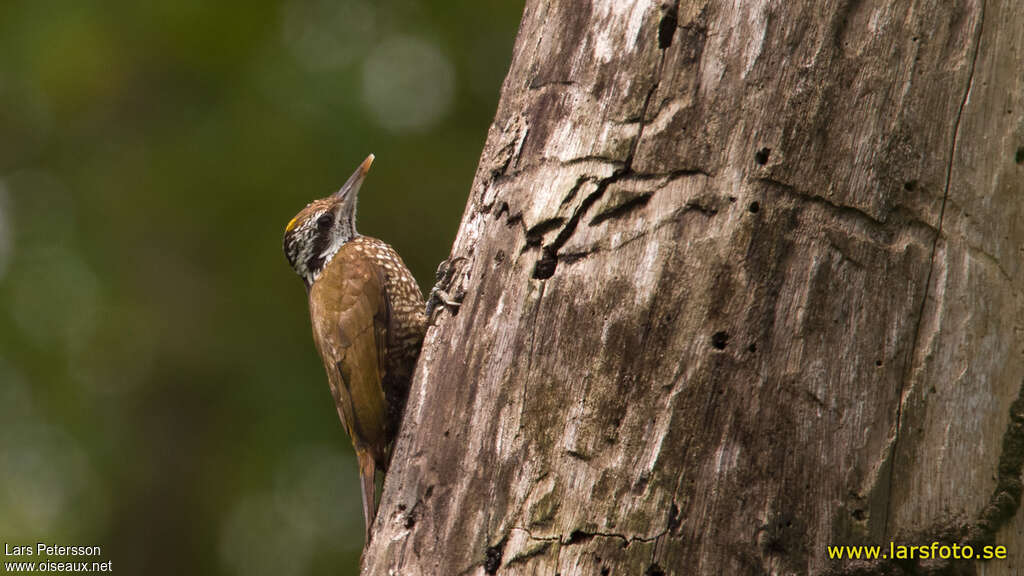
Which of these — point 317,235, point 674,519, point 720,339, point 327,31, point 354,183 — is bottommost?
point 674,519

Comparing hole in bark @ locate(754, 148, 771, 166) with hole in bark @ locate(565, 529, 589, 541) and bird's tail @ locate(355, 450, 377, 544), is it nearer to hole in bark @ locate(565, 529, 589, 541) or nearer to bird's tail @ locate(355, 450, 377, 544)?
hole in bark @ locate(565, 529, 589, 541)

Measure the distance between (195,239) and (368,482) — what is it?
3.70m

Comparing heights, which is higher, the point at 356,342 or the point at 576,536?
the point at 356,342

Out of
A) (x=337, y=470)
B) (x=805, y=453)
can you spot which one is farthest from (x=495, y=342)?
(x=337, y=470)

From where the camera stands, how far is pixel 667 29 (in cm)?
277

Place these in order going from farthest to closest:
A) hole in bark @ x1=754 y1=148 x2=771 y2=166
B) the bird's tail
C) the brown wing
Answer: the brown wing < the bird's tail < hole in bark @ x1=754 y1=148 x2=771 y2=166

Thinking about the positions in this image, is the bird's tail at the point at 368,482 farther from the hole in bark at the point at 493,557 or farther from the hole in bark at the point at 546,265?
the hole in bark at the point at 546,265

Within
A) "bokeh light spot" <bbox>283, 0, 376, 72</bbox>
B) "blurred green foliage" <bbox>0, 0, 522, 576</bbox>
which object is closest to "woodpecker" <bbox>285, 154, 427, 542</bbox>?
"blurred green foliage" <bbox>0, 0, 522, 576</bbox>

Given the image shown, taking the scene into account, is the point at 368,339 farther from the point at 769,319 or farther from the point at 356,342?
the point at 769,319

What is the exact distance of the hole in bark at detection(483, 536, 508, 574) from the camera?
2631 mm

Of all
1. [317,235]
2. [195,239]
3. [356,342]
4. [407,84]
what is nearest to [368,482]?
[356,342]

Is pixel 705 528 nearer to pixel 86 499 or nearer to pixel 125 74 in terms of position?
pixel 86 499

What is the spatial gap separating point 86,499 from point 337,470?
178 centimetres

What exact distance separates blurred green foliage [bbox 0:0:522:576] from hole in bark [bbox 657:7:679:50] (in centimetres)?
407
